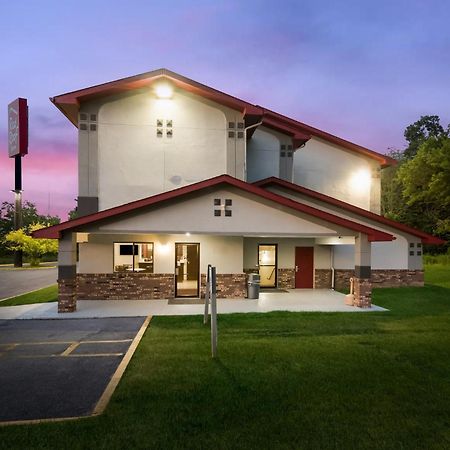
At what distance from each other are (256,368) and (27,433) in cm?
407

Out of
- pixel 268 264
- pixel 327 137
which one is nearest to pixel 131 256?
pixel 268 264

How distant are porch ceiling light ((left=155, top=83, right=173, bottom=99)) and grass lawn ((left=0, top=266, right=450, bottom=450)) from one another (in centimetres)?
1070

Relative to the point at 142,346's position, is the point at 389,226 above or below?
above

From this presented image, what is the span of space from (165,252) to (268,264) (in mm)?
5957

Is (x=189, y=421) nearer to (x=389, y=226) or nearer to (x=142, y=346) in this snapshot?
(x=142, y=346)

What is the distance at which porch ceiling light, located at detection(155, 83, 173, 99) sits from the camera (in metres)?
15.6

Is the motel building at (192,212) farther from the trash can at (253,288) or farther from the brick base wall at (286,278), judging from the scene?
the trash can at (253,288)

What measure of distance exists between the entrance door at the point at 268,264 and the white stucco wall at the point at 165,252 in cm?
276

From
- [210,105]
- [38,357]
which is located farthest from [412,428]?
[210,105]

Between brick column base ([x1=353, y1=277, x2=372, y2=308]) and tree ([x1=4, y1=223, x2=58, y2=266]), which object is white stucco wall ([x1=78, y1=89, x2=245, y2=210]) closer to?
brick column base ([x1=353, y1=277, x2=372, y2=308])

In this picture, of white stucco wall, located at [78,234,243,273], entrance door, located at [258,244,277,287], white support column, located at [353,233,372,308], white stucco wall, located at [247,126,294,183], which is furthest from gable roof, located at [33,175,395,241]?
white stucco wall, located at [247,126,294,183]

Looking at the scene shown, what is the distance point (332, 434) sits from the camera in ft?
15.3

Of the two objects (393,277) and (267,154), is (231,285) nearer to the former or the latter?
(267,154)

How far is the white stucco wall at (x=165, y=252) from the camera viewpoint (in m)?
15.1
